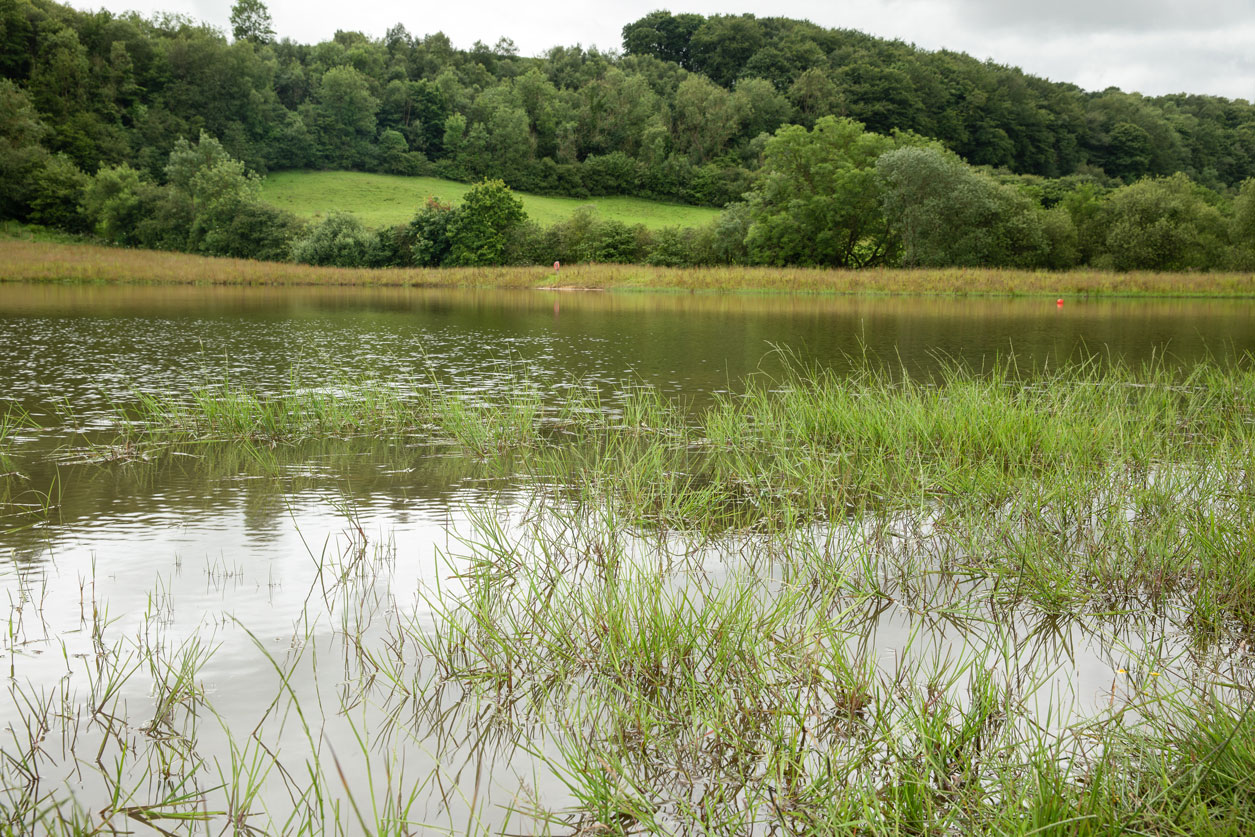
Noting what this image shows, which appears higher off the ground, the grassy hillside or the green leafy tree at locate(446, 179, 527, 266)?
the grassy hillside

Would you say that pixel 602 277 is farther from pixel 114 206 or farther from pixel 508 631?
pixel 508 631

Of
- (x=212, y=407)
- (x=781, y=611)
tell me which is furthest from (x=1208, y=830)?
(x=212, y=407)

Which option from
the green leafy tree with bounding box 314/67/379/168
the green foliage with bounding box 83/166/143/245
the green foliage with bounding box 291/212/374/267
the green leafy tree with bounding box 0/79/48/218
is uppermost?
the green leafy tree with bounding box 314/67/379/168

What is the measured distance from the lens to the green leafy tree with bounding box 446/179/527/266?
2126 inches

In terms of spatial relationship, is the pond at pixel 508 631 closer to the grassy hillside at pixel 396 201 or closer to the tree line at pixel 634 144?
the tree line at pixel 634 144

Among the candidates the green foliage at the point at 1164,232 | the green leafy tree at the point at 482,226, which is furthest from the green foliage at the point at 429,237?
the green foliage at the point at 1164,232

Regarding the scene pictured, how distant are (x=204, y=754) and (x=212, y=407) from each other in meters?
6.87

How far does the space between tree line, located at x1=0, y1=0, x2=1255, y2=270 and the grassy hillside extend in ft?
10.3

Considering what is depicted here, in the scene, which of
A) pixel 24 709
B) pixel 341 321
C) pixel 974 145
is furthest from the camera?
pixel 974 145

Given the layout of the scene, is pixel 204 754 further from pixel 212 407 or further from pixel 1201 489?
pixel 212 407

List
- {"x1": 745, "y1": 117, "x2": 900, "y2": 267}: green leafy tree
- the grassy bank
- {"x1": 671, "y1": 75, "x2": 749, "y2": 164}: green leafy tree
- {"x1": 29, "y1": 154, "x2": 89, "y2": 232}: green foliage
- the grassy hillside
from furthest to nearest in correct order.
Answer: {"x1": 671, "y1": 75, "x2": 749, "y2": 164}: green leafy tree
the grassy hillside
{"x1": 29, "y1": 154, "x2": 89, "y2": 232}: green foliage
{"x1": 745, "y1": 117, "x2": 900, "y2": 267}: green leafy tree
the grassy bank

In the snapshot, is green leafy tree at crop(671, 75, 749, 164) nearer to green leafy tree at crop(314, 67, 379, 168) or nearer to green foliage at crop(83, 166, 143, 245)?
green leafy tree at crop(314, 67, 379, 168)

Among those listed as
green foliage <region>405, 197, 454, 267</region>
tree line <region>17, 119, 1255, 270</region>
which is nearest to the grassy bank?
tree line <region>17, 119, 1255, 270</region>

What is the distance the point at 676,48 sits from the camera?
117 metres
